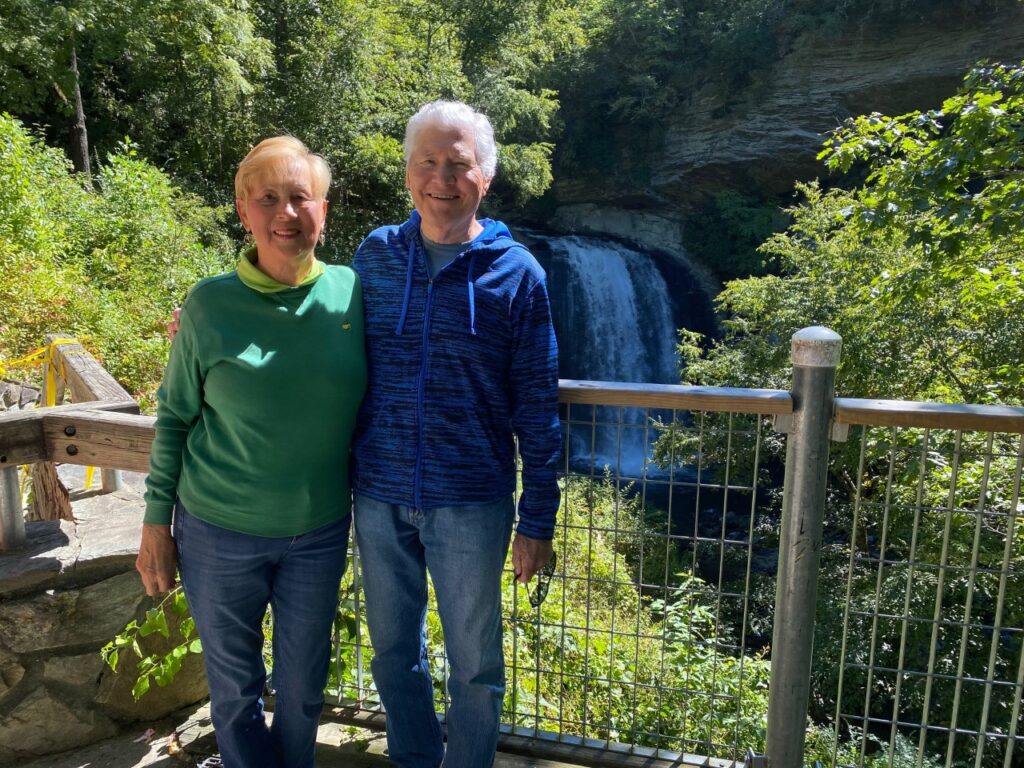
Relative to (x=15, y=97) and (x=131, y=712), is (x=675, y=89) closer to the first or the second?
(x=15, y=97)

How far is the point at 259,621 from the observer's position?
2.07 meters

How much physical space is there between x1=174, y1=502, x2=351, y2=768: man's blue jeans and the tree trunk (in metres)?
14.4

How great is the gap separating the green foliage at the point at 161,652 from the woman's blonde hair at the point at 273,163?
1308 mm

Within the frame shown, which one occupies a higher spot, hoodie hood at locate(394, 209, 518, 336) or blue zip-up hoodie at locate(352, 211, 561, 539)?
hoodie hood at locate(394, 209, 518, 336)

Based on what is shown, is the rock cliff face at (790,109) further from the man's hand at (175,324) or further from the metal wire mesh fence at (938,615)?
the man's hand at (175,324)

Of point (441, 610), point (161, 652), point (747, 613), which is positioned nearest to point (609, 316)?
point (747, 613)

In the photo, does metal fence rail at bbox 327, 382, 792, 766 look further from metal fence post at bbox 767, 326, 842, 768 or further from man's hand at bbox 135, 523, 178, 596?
man's hand at bbox 135, 523, 178, 596

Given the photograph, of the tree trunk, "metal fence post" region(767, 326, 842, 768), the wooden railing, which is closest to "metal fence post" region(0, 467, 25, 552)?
the wooden railing

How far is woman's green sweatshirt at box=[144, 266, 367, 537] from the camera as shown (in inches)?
74.4

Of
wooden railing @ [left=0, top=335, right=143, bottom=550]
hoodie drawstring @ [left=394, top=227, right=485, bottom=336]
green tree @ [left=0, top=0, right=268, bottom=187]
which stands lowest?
wooden railing @ [left=0, top=335, right=143, bottom=550]

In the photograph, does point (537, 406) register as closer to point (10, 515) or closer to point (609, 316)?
point (10, 515)

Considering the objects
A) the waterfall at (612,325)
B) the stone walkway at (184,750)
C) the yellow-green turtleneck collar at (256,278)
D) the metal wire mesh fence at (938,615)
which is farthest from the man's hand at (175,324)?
the waterfall at (612,325)

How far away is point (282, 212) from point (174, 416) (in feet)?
1.84

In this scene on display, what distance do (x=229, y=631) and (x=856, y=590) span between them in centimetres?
945
